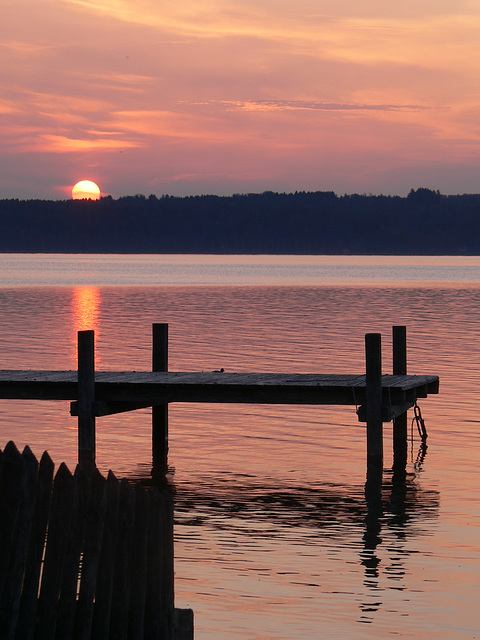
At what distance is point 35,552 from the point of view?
582cm

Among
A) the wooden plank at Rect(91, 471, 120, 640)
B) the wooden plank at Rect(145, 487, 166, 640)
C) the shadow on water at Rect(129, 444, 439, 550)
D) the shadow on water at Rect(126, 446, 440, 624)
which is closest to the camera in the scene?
the wooden plank at Rect(91, 471, 120, 640)

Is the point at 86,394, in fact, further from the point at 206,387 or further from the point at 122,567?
the point at 122,567

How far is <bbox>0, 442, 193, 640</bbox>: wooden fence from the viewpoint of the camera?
571 centimetres

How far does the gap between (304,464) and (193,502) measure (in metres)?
3.95

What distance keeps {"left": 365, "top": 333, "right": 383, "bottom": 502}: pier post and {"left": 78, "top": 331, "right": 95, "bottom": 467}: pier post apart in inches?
182

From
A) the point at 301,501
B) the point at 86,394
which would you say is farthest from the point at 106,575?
the point at 86,394

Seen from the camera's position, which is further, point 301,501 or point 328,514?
point 301,501

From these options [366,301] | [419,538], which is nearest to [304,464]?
[419,538]

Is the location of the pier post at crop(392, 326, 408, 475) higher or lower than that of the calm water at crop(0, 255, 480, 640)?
higher

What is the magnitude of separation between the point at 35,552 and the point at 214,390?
11.7m

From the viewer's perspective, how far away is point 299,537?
1399 centimetres

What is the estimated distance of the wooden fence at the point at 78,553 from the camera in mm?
5715

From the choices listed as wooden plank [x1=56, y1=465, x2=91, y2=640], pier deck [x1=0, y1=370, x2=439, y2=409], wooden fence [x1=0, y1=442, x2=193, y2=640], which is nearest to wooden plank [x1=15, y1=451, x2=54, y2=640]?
wooden fence [x1=0, y1=442, x2=193, y2=640]

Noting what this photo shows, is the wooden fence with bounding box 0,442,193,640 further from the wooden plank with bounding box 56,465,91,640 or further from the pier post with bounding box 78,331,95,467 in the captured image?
the pier post with bounding box 78,331,95,467
